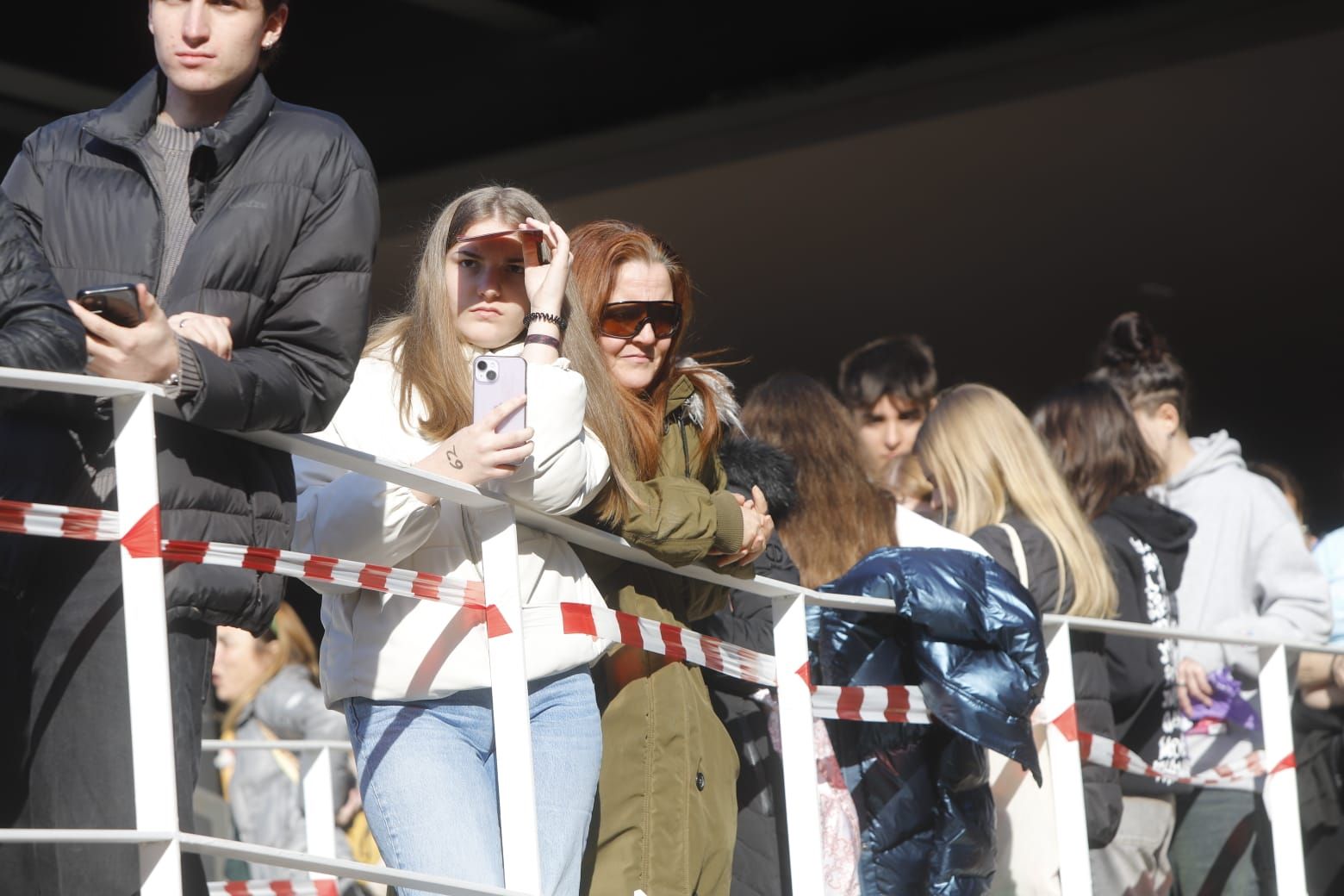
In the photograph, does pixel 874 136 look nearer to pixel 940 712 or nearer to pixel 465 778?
pixel 940 712

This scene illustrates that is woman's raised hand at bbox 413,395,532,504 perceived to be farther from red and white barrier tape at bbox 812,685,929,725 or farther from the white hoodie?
red and white barrier tape at bbox 812,685,929,725

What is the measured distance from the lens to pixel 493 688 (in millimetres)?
2885

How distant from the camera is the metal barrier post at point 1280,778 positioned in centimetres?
515

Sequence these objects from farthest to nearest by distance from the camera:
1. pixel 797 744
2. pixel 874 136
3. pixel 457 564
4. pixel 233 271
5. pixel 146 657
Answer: pixel 874 136 → pixel 797 744 → pixel 457 564 → pixel 233 271 → pixel 146 657

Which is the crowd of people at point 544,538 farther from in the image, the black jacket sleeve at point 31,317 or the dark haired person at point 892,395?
the dark haired person at point 892,395

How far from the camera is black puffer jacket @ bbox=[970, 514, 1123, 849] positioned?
4668mm

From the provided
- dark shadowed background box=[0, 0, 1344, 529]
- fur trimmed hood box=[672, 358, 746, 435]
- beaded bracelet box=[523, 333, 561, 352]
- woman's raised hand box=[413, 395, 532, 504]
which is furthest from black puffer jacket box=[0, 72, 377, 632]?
dark shadowed background box=[0, 0, 1344, 529]

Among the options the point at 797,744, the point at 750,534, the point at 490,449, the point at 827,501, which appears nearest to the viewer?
the point at 490,449

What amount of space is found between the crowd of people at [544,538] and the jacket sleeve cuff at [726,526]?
0.03 ft

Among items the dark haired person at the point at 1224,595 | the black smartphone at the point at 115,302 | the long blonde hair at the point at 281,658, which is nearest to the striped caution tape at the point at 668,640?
the black smartphone at the point at 115,302

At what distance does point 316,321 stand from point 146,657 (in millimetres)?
654

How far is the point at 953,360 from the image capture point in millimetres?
16250

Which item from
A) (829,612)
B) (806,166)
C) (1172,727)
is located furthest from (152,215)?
(806,166)

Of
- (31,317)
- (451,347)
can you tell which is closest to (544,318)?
(451,347)
